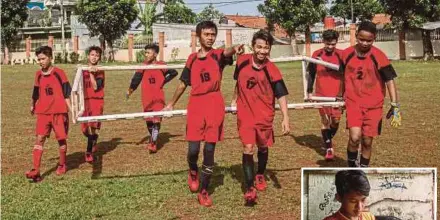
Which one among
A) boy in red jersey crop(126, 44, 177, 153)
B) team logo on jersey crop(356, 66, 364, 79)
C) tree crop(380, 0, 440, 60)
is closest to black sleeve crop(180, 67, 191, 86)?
team logo on jersey crop(356, 66, 364, 79)

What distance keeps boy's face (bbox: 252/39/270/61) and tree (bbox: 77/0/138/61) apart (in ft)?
159

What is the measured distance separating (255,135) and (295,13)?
44133mm

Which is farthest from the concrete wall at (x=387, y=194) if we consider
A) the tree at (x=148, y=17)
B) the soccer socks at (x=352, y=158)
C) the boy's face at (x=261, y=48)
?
the tree at (x=148, y=17)

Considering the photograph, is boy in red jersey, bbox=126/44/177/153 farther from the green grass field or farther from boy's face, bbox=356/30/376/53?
boy's face, bbox=356/30/376/53

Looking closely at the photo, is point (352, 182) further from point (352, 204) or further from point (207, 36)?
point (207, 36)

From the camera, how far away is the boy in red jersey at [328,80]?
9.12m

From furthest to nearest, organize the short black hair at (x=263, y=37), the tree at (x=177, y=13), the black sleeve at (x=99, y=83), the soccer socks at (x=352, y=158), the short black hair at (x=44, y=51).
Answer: the tree at (x=177, y=13) < the black sleeve at (x=99, y=83) < the short black hair at (x=44, y=51) < the soccer socks at (x=352, y=158) < the short black hair at (x=263, y=37)

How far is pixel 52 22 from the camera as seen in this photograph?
70938mm

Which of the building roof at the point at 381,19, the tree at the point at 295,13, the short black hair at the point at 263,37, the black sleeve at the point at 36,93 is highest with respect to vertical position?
the building roof at the point at 381,19

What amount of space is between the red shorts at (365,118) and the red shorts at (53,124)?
396 cm

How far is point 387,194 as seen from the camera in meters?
3.06

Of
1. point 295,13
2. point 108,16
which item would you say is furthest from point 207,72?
point 108,16

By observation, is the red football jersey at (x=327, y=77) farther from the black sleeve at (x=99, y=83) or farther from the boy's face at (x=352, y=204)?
the boy's face at (x=352, y=204)

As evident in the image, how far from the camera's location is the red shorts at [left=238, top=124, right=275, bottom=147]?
6580 millimetres
